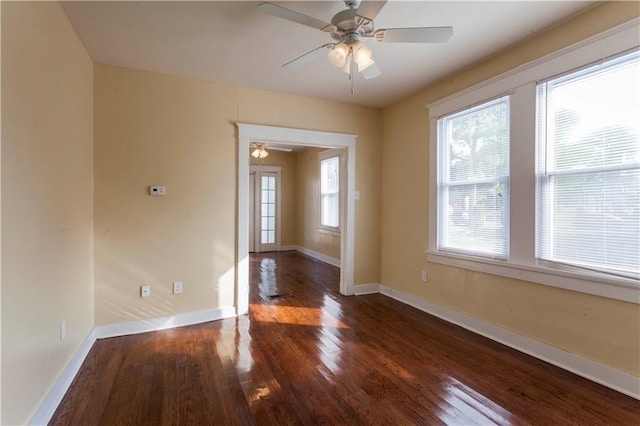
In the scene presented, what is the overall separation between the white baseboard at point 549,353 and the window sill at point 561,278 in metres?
0.50

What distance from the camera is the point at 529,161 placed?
260 centimetres

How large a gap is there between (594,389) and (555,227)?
1.15 metres

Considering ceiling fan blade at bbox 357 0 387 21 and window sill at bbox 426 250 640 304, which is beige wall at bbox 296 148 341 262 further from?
ceiling fan blade at bbox 357 0 387 21

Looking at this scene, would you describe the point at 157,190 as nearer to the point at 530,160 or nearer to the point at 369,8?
the point at 369,8

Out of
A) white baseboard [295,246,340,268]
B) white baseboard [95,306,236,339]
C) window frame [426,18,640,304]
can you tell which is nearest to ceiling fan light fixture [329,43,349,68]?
window frame [426,18,640,304]

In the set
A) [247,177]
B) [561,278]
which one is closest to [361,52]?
[247,177]

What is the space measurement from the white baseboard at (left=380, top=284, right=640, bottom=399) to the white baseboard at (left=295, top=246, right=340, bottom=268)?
2.84 meters

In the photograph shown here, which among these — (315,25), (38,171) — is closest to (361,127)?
(315,25)

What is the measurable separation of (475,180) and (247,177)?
8.03 feet

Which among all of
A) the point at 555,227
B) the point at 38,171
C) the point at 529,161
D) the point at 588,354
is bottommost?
the point at 588,354

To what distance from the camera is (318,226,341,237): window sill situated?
20.7 ft

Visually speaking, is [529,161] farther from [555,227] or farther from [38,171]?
[38,171]

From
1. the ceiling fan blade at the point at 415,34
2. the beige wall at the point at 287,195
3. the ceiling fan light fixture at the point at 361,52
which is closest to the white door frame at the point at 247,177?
the ceiling fan light fixture at the point at 361,52

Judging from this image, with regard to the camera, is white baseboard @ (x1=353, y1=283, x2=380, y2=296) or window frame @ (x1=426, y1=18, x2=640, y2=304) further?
white baseboard @ (x1=353, y1=283, x2=380, y2=296)
